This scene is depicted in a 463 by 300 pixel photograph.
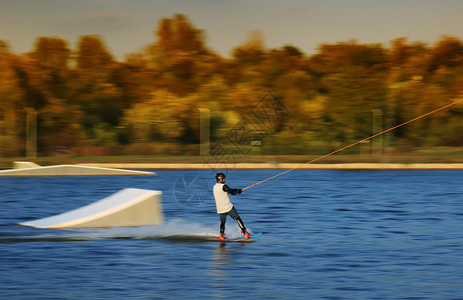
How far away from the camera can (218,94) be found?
71.6 m

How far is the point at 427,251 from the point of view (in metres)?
14.9

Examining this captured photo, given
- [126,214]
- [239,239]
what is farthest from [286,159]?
[239,239]

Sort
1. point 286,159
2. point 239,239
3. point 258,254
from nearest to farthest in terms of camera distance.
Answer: point 258,254 < point 239,239 < point 286,159

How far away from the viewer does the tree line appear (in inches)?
2552

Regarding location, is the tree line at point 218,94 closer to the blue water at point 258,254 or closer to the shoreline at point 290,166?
the shoreline at point 290,166

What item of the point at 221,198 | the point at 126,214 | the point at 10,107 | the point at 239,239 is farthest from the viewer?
the point at 10,107

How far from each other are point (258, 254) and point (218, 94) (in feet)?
189

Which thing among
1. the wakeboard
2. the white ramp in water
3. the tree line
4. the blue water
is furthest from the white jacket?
the tree line

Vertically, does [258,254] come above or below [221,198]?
below

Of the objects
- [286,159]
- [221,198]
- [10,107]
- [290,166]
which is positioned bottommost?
[290,166]

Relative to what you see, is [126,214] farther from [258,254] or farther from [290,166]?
[290,166]

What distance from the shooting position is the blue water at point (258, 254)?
448 inches

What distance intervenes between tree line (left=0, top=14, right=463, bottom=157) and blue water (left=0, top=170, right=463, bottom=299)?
122 ft

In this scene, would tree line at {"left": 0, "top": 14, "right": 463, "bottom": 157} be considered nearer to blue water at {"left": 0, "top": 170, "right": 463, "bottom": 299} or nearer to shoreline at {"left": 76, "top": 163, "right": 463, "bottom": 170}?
shoreline at {"left": 76, "top": 163, "right": 463, "bottom": 170}
